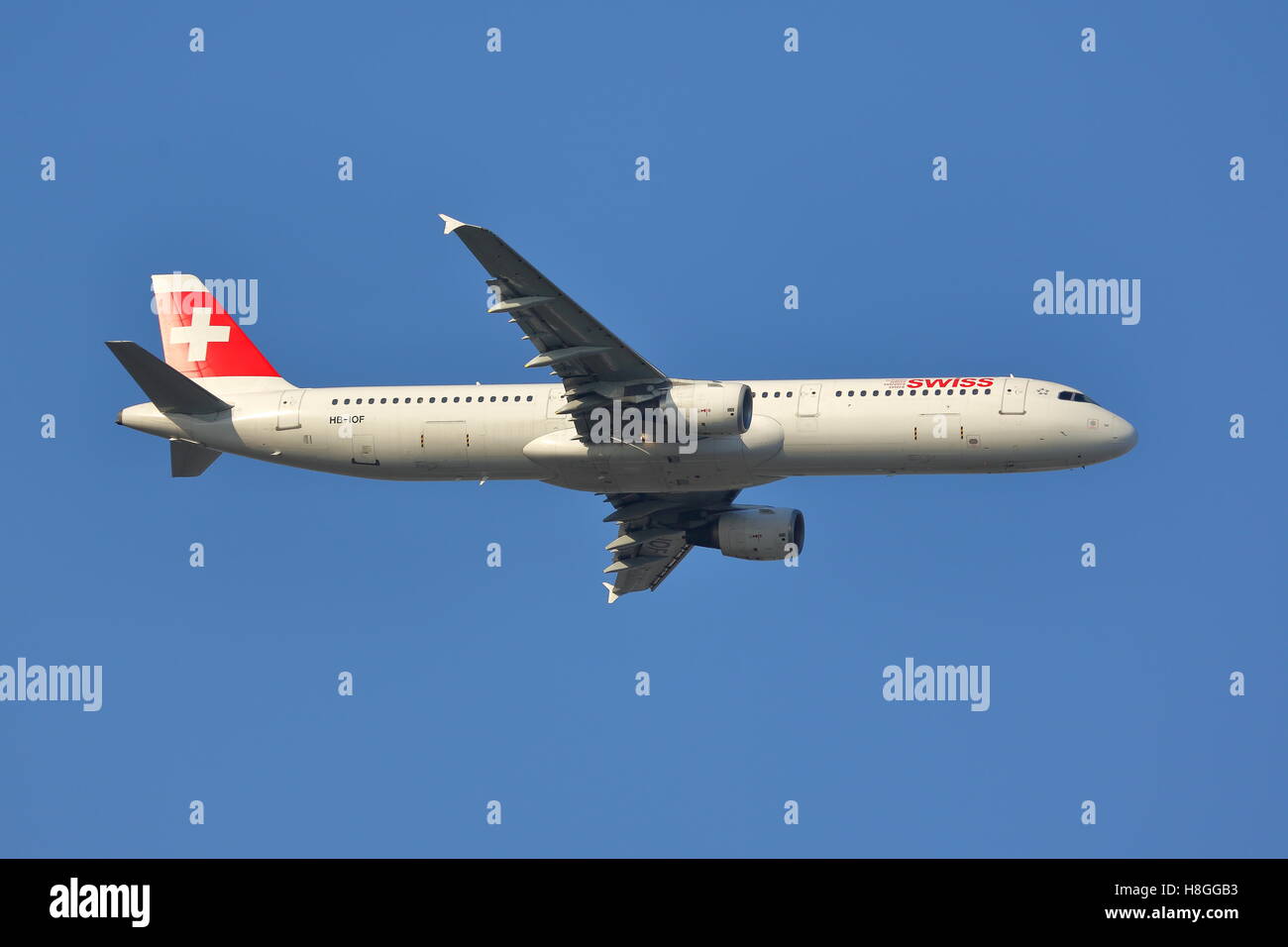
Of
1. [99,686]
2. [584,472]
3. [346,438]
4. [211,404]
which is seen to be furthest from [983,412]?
[99,686]

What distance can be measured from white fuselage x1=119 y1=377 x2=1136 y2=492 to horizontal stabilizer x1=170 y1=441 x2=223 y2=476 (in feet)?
2.38

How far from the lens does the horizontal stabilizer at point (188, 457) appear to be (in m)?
61.0

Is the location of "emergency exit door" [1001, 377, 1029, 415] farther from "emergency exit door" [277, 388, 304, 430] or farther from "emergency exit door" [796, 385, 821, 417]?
"emergency exit door" [277, 388, 304, 430]

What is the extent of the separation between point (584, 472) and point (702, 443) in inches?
166

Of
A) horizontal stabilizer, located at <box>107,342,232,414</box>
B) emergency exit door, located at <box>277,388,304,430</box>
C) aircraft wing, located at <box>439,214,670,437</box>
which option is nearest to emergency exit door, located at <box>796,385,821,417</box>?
aircraft wing, located at <box>439,214,670,437</box>

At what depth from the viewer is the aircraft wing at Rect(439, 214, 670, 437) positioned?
52125 mm

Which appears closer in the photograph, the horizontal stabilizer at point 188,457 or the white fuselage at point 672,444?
the white fuselage at point 672,444

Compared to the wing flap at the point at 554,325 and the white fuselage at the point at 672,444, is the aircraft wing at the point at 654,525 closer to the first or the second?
the white fuselage at the point at 672,444

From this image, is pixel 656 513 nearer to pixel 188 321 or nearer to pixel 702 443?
pixel 702 443

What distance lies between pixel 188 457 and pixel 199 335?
549 cm

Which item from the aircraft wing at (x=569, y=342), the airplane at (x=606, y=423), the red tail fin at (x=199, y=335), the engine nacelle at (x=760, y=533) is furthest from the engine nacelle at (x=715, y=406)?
the red tail fin at (x=199, y=335)

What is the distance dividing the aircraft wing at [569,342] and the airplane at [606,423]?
0.05 meters
